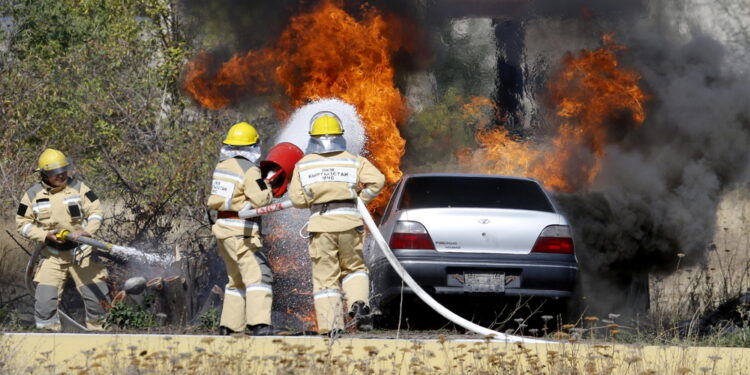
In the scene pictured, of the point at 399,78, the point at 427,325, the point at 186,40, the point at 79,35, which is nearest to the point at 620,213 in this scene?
the point at 399,78

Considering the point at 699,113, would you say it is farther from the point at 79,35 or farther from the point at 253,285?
the point at 79,35

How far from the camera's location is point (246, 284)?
29.4ft

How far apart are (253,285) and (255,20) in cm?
663

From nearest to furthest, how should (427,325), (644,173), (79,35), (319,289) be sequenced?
1. (319,289)
2. (427,325)
3. (644,173)
4. (79,35)

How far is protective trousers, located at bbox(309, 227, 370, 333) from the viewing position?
28.7 ft

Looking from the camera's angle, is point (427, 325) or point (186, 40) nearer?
point (427, 325)

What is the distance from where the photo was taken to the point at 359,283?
8.80m

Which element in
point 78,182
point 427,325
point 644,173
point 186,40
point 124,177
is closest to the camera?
point 427,325

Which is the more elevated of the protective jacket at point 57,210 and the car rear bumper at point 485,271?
the protective jacket at point 57,210

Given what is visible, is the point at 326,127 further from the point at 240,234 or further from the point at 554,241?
the point at 554,241

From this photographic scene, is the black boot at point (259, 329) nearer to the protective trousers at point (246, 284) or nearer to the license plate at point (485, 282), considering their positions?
the protective trousers at point (246, 284)

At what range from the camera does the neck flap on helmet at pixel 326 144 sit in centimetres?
888

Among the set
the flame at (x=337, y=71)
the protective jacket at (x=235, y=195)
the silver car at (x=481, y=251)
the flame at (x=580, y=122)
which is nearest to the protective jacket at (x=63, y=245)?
the protective jacket at (x=235, y=195)

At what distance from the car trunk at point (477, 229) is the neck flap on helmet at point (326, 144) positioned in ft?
3.12
